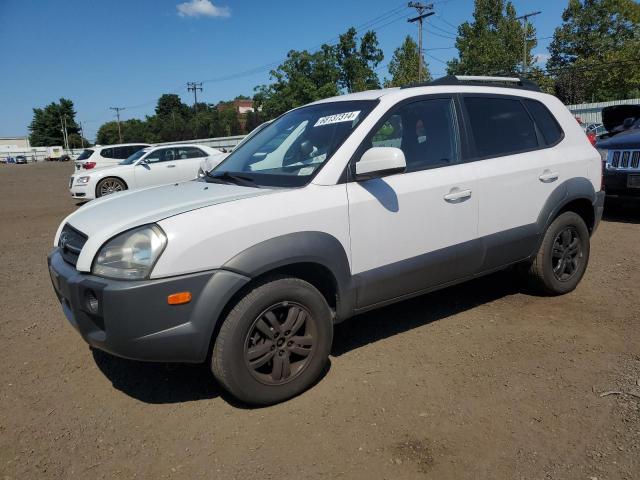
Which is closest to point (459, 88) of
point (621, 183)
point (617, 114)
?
point (621, 183)

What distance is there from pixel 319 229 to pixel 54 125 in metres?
137

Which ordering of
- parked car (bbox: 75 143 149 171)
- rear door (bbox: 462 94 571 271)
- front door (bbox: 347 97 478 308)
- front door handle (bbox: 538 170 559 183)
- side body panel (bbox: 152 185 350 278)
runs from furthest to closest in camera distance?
parked car (bbox: 75 143 149 171) → front door handle (bbox: 538 170 559 183) → rear door (bbox: 462 94 571 271) → front door (bbox: 347 97 478 308) → side body panel (bbox: 152 185 350 278)

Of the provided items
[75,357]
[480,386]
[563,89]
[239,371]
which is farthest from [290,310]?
[563,89]

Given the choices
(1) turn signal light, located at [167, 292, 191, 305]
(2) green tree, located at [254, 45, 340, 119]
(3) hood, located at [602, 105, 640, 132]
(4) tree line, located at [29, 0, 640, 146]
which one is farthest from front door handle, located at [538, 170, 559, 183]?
(2) green tree, located at [254, 45, 340, 119]

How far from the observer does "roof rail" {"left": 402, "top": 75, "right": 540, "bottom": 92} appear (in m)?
3.83

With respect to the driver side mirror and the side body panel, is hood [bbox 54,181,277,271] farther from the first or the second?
the driver side mirror

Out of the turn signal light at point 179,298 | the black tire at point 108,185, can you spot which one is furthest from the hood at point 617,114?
the black tire at point 108,185

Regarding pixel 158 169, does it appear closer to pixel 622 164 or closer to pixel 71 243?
pixel 622 164

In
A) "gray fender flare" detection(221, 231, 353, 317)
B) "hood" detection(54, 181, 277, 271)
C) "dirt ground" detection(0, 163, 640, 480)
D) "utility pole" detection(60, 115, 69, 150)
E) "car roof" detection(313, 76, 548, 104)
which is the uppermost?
"utility pole" detection(60, 115, 69, 150)

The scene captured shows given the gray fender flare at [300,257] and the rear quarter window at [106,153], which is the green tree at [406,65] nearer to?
the rear quarter window at [106,153]

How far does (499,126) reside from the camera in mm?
3992

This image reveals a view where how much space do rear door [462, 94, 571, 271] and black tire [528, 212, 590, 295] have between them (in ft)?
0.72

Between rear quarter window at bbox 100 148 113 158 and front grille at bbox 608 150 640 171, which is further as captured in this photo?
rear quarter window at bbox 100 148 113 158

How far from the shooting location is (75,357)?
3727 millimetres
